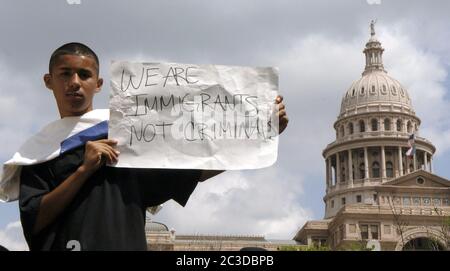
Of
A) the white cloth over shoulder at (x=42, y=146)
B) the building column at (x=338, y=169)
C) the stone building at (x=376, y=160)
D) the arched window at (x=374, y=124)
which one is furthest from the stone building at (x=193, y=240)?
the white cloth over shoulder at (x=42, y=146)

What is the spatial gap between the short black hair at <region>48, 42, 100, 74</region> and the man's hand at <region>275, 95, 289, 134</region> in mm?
932

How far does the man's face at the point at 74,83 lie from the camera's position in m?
4.36

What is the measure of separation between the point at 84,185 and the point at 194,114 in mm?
646

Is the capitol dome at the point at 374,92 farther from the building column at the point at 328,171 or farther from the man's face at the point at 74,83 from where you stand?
the man's face at the point at 74,83

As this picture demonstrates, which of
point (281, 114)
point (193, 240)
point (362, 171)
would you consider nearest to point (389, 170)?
point (362, 171)

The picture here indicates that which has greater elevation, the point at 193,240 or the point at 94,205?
the point at 193,240

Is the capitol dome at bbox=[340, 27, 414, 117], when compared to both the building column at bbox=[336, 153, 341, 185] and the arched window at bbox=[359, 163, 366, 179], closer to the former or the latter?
the building column at bbox=[336, 153, 341, 185]

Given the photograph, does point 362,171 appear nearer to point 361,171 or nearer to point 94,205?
point 361,171

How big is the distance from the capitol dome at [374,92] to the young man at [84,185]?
334ft

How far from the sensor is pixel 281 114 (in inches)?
171
